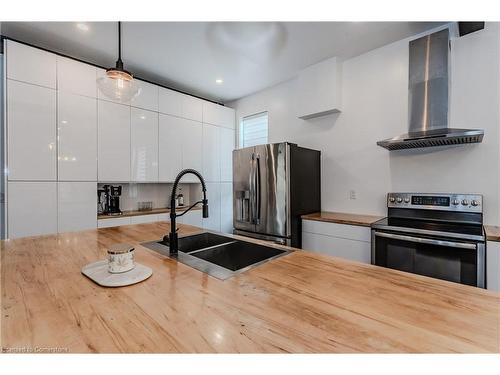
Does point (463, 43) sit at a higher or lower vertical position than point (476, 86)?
higher

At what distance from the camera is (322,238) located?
248 cm

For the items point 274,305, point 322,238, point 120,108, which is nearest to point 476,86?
point 322,238

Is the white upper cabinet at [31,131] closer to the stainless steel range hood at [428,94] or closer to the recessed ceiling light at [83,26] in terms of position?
the recessed ceiling light at [83,26]

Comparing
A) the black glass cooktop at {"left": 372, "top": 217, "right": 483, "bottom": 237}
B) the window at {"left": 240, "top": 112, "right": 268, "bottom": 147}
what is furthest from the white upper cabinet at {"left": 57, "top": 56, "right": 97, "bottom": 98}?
the black glass cooktop at {"left": 372, "top": 217, "right": 483, "bottom": 237}

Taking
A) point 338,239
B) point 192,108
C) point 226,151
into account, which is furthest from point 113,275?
point 226,151

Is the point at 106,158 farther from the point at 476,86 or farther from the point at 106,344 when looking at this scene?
the point at 476,86

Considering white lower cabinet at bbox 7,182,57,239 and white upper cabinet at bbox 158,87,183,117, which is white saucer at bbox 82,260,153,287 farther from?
white upper cabinet at bbox 158,87,183,117

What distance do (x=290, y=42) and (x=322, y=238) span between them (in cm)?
203

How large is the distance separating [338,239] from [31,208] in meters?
2.94

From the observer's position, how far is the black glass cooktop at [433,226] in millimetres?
1730

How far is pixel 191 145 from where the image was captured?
356 centimetres

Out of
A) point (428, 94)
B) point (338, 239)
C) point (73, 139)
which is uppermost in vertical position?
point (428, 94)

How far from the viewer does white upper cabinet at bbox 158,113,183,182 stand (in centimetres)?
323

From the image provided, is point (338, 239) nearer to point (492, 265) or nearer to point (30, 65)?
point (492, 265)
